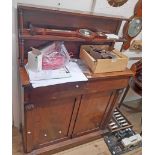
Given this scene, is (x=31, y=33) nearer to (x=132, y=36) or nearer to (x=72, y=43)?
(x=72, y=43)

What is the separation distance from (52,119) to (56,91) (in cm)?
35

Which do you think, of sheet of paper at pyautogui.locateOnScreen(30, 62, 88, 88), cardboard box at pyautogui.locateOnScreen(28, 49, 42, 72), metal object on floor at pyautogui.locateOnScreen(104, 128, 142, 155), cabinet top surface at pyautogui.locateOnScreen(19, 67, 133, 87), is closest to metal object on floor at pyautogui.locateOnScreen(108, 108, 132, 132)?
metal object on floor at pyautogui.locateOnScreen(104, 128, 142, 155)

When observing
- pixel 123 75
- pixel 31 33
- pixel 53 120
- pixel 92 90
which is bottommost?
pixel 53 120

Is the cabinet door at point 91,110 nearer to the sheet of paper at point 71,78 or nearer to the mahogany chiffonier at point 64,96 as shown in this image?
the mahogany chiffonier at point 64,96

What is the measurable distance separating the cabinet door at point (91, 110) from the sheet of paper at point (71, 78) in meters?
0.25

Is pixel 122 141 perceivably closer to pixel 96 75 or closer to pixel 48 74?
pixel 96 75

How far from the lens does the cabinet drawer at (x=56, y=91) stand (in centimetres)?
121

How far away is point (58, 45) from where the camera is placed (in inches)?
54.2

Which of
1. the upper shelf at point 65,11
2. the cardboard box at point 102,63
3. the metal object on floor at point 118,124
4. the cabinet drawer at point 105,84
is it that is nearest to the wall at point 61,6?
the upper shelf at point 65,11

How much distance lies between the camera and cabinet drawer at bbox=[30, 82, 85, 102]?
1210mm

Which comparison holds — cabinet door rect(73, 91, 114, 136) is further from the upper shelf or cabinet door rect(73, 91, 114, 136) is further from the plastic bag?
the upper shelf

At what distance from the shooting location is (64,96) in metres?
1.33

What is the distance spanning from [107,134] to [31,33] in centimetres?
139
